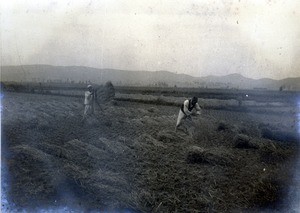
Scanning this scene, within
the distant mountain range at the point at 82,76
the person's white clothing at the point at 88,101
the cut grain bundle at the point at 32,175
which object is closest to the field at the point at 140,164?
the cut grain bundle at the point at 32,175

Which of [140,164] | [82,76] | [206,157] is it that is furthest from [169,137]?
[82,76]

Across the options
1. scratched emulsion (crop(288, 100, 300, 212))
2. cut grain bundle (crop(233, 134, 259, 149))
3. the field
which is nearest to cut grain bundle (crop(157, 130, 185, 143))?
the field

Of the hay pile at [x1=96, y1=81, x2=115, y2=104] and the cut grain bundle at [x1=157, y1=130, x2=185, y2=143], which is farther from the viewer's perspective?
the hay pile at [x1=96, y1=81, x2=115, y2=104]

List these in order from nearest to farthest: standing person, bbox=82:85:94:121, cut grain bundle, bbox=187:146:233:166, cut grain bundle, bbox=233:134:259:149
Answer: cut grain bundle, bbox=187:146:233:166 < cut grain bundle, bbox=233:134:259:149 < standing person, bbox=82:85:94:121

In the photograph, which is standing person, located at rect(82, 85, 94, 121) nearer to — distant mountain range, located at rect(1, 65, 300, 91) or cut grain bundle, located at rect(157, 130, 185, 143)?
distant mountain range, located at rect(1, 65, 300, 91)

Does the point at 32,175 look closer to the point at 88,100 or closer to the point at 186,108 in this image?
the point at 186,108

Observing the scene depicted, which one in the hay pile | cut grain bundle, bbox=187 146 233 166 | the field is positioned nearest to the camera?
the field

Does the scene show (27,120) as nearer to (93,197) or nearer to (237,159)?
(93,197)

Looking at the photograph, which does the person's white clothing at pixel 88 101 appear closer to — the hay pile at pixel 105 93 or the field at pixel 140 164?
the field at pixel 140 164

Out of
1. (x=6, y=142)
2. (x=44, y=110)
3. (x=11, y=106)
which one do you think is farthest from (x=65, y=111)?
(x=6, y=142)
